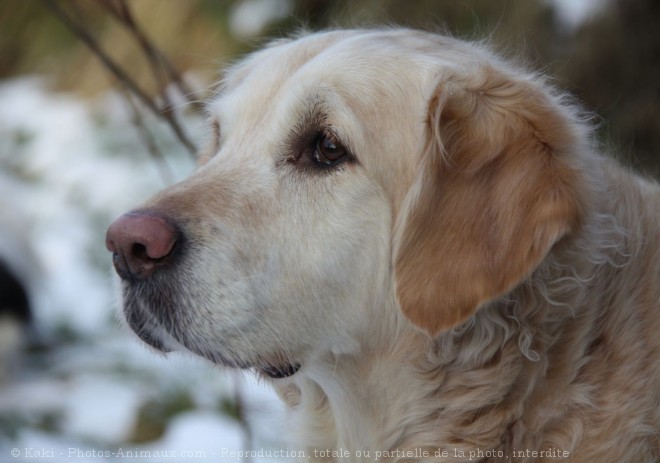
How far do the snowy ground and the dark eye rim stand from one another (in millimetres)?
977

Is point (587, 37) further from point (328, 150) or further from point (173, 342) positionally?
point (173, 342)

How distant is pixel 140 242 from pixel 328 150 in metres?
0.56

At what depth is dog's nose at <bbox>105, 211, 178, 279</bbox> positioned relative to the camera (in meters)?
2.10

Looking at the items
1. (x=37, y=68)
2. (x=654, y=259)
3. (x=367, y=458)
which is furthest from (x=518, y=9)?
(x=37, y=68)

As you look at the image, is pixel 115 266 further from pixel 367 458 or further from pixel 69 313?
pixel 69 313

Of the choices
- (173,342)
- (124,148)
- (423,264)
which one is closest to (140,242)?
(173,342)

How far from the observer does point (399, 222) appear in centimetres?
224

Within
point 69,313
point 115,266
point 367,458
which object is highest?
point 115,266

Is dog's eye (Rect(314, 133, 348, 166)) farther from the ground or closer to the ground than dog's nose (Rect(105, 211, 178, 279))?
farther from the ground

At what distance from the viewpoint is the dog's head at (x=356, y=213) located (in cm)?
209

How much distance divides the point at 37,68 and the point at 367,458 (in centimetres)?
656

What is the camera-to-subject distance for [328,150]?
2336mm

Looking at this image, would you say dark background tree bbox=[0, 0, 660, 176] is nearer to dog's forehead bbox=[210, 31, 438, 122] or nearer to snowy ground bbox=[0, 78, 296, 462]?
snowy ground bbox=[0, 78, 296, 462]

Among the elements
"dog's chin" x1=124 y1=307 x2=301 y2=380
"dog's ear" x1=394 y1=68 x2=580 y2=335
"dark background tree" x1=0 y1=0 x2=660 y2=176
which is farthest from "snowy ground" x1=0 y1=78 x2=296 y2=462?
"dark background tree" x1=0 y1=0 x2=660 y2=176
